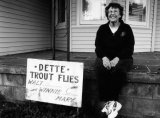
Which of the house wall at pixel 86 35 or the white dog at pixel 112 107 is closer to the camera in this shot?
the white dog at pixel 112 107

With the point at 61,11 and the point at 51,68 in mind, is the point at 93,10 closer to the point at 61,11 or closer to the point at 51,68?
the point at 61,11

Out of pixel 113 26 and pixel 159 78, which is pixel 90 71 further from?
pixel 159 78

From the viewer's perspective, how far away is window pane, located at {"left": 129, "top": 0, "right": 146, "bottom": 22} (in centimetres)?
529

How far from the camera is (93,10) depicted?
5285 mm

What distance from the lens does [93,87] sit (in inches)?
112

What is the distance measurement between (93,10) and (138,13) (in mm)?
1254

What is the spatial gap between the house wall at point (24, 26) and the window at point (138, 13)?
2.77 metres

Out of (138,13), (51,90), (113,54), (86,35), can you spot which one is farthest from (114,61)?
(138,13)

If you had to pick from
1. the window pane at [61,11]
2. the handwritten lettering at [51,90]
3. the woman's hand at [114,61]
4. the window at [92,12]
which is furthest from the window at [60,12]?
the woman's hand at [114,61]

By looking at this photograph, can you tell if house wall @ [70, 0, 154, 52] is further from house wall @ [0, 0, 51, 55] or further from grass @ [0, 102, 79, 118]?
grass @ [0, 102, 79, 118]

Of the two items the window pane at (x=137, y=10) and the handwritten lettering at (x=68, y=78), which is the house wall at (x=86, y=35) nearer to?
the window pane at (x=137, y=10)

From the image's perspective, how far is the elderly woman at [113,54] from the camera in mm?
2413

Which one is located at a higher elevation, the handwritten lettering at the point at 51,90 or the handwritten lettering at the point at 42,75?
the handwritten lettering at the point at 42,75

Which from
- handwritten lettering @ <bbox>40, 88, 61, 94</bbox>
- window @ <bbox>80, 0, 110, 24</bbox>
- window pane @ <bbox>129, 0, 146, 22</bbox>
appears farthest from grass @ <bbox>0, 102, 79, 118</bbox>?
window pane @ <bbox>129, 0, 146, 22</bbox>
